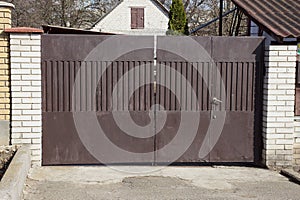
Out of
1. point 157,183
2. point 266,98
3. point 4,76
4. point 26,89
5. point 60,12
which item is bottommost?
point 157,183

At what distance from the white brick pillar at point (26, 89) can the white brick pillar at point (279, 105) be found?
3.38 metres

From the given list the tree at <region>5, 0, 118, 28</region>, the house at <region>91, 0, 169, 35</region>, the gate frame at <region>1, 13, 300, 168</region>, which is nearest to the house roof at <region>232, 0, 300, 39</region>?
the gate frame at <region>1, 13, 300, 168</region>

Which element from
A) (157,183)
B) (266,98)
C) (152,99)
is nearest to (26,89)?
(152,99)

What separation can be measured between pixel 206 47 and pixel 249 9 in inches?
49.2

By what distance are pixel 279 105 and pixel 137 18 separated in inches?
1099

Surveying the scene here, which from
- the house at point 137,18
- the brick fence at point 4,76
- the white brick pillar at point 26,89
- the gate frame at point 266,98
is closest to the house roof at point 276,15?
the gate frame at point 266,98

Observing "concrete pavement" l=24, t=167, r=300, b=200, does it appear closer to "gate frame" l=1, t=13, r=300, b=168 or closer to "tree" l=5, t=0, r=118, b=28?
"gate frame" l=1, t=13, r=300, b=168

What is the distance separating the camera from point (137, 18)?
109ft

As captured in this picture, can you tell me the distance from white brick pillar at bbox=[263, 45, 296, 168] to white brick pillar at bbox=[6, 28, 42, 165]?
3383 millimetres

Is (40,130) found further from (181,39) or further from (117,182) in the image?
(181,39)

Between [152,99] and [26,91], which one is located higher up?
[26,91]

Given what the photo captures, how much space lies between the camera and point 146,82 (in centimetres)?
615

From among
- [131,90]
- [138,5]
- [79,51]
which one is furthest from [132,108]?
[138,5]

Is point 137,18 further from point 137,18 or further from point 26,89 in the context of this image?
point 26,89
